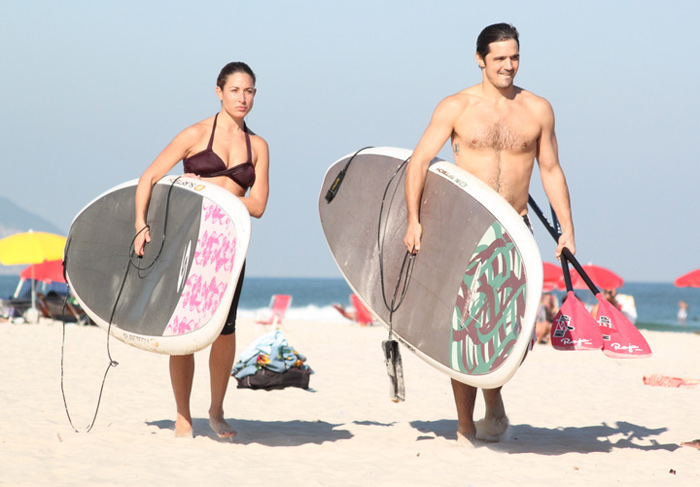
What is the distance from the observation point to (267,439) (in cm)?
494

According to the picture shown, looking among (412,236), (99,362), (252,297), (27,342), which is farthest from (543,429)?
(252,297)

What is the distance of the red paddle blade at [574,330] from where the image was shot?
433 centimetres

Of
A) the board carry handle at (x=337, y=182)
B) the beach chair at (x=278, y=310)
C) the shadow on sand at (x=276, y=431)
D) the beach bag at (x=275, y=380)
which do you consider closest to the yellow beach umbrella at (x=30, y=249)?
the beach chair at (x=278, y=310)

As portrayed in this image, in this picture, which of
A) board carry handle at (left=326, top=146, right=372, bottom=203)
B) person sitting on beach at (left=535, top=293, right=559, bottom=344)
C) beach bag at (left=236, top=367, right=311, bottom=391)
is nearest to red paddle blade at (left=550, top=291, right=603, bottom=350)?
board carry handle at (left=326, top=146, right=372, bottom=203)

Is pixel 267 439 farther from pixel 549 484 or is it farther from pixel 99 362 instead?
pixel 99 362

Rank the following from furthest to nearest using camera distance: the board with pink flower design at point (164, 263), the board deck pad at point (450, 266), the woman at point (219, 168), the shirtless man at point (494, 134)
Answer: the woman at point (219, 168)
the shirtless man at point (494, 134)
the board with pink flower design at point (164, 263)
the board deck pad at point (450, 266)

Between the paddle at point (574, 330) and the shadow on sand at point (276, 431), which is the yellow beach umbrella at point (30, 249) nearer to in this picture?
the shadow on sand at point (276, 431)

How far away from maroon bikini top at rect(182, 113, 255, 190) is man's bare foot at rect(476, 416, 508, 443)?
6.18 feet

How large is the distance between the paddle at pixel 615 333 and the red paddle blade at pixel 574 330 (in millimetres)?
75

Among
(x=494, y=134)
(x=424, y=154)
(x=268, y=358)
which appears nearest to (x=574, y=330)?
(x=494, y=134)

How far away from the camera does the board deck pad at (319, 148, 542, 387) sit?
4.02m

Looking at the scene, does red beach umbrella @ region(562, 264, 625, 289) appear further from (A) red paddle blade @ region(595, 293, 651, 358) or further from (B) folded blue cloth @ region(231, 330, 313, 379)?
(A) red paddle blade @ region(595, 293, 651, 358)

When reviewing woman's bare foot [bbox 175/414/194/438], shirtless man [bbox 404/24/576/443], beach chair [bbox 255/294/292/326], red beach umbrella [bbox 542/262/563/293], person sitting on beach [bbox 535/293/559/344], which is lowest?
beach chair [bbox 255/294/292/326]

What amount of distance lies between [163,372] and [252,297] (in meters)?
59.9
